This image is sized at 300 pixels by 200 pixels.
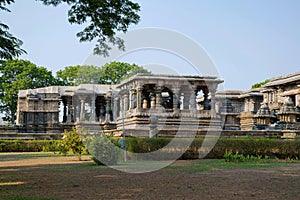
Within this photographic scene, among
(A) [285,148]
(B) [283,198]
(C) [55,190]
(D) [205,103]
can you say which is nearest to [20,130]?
(D) [205,103]

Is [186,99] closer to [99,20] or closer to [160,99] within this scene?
[160,99]

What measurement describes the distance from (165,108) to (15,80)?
3371cm

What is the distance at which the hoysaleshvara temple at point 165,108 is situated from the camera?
2946 cm

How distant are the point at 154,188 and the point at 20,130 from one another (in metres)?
→ 35.0

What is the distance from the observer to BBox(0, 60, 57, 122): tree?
192 feet

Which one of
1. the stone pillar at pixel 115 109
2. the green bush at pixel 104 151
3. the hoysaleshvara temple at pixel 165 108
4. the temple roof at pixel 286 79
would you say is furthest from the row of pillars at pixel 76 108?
the green bush at pixel 104 151

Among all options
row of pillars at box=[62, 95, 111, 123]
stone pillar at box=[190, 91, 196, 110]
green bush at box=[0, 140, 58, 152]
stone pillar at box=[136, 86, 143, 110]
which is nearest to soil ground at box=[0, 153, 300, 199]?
stone pillar at box=[136, 86, 143, 110]

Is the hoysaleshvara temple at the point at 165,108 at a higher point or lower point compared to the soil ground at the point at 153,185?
higher

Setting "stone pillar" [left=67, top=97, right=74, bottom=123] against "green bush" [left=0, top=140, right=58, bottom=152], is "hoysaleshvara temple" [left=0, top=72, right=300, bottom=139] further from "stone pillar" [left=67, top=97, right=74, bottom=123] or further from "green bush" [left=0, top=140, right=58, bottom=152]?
"green bush" [left=0, top=140, right=58, bottom=152]

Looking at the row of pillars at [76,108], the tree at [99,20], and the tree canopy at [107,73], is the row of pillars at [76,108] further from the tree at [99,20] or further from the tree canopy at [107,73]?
the tree at [99,20]

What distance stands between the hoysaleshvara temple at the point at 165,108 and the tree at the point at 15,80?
35.9 feet

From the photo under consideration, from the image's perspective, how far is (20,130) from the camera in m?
42.2

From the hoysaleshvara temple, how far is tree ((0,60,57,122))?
10.9 metres

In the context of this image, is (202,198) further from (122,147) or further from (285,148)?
(285,148)
